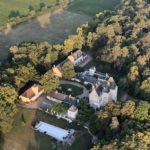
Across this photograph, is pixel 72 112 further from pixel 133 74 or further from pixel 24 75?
pixel 133 74

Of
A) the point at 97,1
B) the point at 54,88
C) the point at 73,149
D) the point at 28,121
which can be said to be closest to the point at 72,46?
the point at 54,88

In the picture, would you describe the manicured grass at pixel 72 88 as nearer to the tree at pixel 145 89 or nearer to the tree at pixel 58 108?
the tree at pixel 58 108

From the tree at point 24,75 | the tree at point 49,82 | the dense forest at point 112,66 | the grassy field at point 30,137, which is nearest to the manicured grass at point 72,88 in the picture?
the tree at point 49,82

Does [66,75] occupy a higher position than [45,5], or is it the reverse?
[45,5]

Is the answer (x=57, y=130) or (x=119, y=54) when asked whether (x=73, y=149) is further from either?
(x=119, y=54)

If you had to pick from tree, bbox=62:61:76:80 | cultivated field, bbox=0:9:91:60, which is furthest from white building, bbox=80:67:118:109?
cultivated field, bbox=0:9:91:60

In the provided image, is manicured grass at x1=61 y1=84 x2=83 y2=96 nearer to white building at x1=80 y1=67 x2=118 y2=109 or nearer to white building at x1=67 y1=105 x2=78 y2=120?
white building at x1=80 y1=67 x2=118 y2=109

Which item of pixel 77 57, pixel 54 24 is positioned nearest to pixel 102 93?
pixel 77 57
